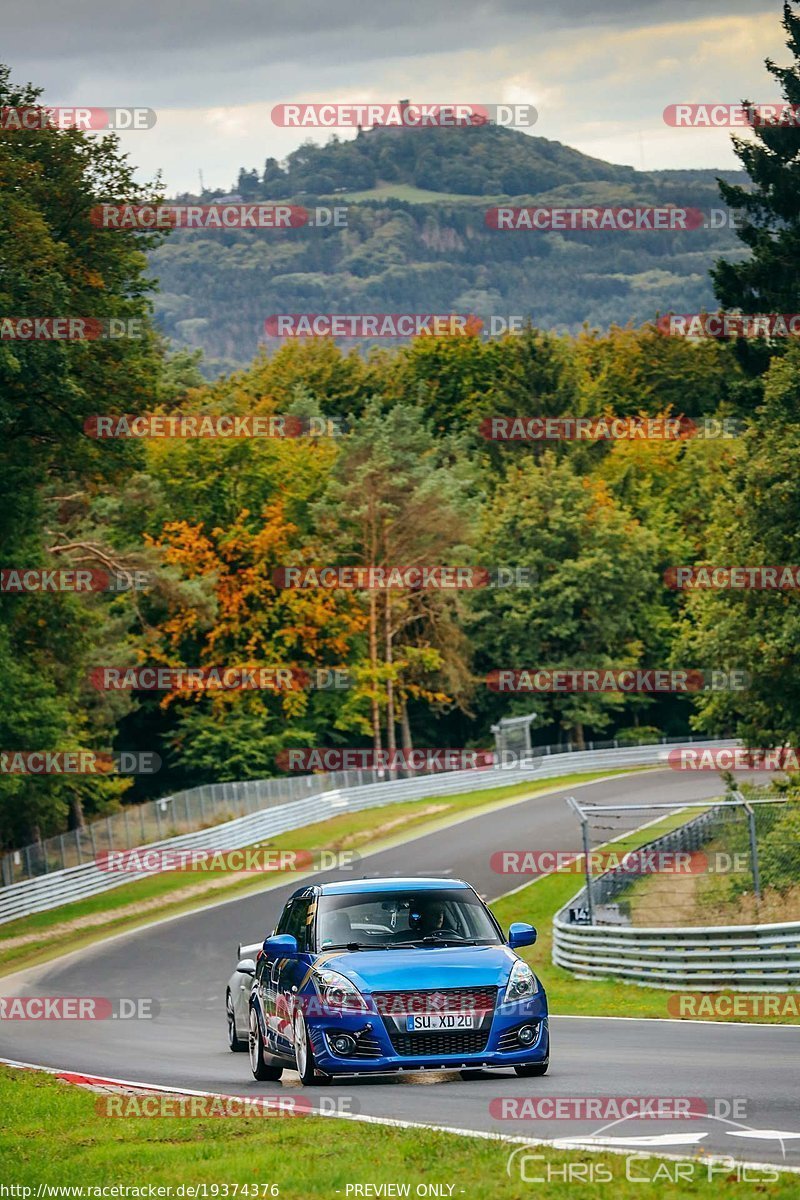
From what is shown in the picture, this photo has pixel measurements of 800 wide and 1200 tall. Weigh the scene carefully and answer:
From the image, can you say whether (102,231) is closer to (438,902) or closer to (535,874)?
(535,874)

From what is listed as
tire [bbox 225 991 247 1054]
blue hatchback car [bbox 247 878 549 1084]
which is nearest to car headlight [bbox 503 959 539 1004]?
blue hatchback car [bbox 247 878 549 1084]

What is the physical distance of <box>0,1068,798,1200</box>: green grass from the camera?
26.5ft

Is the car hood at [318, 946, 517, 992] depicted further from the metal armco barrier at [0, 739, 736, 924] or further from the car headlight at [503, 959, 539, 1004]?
the metal armco barrier at [0, 739, 736, 924]

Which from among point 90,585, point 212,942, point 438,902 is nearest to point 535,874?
point 212,942

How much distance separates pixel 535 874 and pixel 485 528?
1598 inches

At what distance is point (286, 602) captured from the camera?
74.4 m

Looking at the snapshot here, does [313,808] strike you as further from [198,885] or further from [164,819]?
[198,885]

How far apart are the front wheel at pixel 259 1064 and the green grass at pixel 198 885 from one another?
2393cm

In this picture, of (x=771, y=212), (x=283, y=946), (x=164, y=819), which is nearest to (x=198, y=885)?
(x=164, y=819)

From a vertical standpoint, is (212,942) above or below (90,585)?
below

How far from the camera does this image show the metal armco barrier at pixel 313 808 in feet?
152

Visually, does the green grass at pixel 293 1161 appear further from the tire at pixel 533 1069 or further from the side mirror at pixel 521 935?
the side mirror at pixel 521 935

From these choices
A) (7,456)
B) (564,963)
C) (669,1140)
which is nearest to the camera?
(669,1140)

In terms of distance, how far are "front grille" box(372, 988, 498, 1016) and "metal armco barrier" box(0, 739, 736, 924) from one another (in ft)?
111
